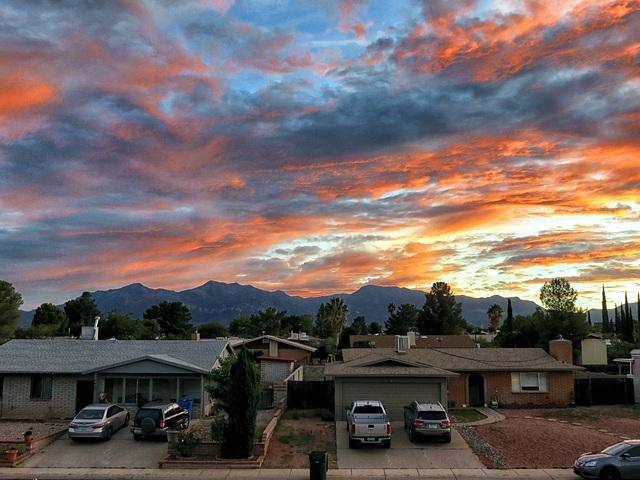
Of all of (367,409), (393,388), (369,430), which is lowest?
(369,430)

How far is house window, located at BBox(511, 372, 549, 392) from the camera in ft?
113

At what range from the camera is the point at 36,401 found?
30562mm

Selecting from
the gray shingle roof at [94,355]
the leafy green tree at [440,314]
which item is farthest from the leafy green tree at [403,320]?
the gray shingle roof at [94,355]

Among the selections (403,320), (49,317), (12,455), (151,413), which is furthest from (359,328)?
(12,455)

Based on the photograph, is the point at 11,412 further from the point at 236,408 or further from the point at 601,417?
the point at 601,417

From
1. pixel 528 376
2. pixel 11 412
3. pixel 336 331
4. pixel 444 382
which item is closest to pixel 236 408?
pixel 444 382

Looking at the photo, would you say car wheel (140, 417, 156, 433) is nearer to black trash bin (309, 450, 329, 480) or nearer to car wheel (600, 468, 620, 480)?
black trash bin (309, 450, 329, 480)

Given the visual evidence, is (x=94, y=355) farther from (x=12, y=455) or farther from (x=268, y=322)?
(x=268, y=322)

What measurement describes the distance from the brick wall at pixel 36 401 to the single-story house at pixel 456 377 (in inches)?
551

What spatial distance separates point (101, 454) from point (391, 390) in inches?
572

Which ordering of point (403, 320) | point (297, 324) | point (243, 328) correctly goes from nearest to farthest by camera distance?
point (403, 320) < point (243, 328) < point (297, 324)

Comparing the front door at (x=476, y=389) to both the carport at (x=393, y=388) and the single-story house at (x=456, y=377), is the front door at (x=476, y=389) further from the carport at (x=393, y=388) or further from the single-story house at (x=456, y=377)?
the carport at (x=393, y=388)

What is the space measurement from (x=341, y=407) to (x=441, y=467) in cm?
897

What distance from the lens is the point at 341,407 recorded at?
98.2ft
